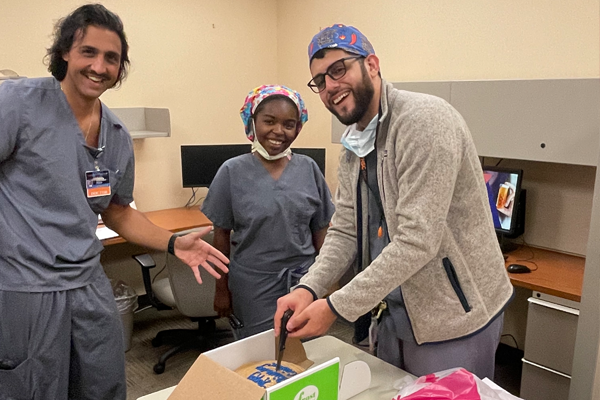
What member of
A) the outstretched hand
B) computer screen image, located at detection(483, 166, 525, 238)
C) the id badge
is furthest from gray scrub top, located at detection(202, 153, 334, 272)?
computer screen image, located at detection(483, 166, 525, 238)

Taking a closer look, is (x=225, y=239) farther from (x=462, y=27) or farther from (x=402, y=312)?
(x=462, y=27)

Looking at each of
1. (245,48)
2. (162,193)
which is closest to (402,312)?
(162,193)

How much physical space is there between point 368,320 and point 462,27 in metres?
2.16

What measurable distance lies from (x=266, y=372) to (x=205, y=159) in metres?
2.71

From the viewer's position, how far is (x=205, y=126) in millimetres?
3988

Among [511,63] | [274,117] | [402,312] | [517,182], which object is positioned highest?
[511,63]

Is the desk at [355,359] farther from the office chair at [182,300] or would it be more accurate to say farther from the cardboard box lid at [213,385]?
the office chair at [182,300]

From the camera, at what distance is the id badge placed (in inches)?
62.0

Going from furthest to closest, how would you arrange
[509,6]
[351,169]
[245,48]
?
[245,48], [509,6], [351,169]

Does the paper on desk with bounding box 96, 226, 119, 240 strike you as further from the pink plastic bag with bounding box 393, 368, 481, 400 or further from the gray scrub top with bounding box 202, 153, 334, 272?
the pink plastic bag with bounding box 393, 368, 481, 400

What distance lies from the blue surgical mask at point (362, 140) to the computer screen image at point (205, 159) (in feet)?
7.37

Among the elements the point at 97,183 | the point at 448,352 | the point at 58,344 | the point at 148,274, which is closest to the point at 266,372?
the point at 448,352

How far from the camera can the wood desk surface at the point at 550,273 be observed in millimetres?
2178

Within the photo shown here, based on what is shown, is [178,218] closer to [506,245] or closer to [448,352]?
[506,245]
